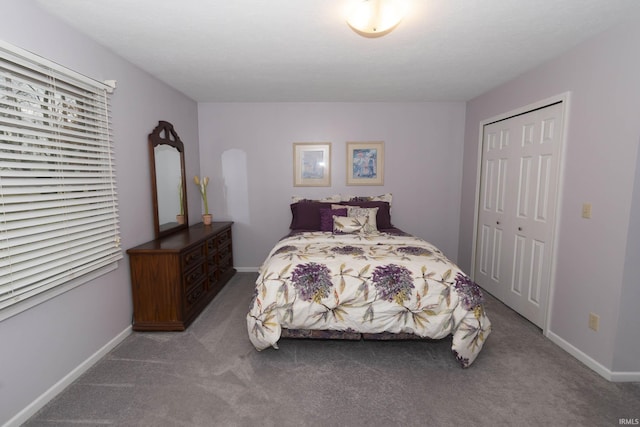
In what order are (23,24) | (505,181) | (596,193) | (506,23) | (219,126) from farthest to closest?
(219,126), (505,181), (596,193), (506,23), (23,24)

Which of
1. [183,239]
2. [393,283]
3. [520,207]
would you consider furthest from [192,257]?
[520,207]

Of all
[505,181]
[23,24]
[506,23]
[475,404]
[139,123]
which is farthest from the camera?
[505,181]

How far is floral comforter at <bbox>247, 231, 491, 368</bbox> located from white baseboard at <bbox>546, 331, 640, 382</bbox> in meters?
0.72

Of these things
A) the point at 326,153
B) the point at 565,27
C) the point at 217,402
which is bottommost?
the point at 217,402

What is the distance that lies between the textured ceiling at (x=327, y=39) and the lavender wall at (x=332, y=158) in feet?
2.31

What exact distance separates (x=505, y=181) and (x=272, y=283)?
2606 mm

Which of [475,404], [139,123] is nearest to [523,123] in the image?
[475,404]

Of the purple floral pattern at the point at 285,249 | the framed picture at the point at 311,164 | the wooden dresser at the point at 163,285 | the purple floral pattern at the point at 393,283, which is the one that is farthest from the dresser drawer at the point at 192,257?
the purple floral pattern at the point at 393,283

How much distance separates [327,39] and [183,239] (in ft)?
7.32

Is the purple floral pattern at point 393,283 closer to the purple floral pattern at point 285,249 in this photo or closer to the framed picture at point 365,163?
the purple floral pattern at point 285,249

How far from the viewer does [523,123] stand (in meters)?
2.81

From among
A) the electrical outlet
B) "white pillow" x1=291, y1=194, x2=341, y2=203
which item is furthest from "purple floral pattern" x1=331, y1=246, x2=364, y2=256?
Result: the electrical outlet

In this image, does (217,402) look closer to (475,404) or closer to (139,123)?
(475,404)

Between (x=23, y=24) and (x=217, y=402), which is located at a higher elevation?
(x=23, y=24)
